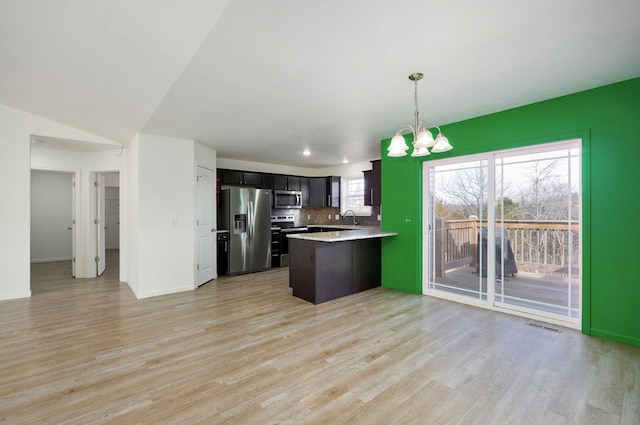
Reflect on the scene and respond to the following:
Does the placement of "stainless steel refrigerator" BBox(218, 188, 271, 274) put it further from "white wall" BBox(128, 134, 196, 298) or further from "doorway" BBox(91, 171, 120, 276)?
"doorway" BBox(91, 171, 120, 276)

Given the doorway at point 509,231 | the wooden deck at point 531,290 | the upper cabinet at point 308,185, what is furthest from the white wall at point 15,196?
the wooden deck at point 531,290

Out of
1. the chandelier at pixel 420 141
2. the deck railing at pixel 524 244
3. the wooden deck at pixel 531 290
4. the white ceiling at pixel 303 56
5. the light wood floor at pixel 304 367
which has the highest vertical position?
the white ceiling at pixel 303 56

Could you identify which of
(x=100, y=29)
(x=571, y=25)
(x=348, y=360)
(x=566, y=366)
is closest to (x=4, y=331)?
(x=100, y=29)

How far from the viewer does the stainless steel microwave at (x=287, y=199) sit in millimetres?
6920

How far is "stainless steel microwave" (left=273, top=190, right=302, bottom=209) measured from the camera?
6920mm

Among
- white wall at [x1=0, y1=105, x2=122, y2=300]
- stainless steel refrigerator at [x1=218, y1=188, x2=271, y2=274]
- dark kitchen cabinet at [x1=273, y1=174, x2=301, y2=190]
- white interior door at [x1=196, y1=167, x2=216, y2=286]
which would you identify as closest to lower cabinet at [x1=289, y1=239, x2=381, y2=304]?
white interior door at [x1=196, y1=167, x2=216, y2=286]

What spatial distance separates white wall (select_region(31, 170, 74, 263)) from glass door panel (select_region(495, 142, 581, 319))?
9.52 meters

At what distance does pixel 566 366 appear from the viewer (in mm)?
2352

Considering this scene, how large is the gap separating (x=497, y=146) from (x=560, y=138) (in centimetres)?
61

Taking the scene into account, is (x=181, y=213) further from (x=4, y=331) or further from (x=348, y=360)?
(x=348, y=360)

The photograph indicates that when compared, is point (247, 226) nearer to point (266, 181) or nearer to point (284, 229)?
point (284, 229)

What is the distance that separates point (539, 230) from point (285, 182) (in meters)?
5.13

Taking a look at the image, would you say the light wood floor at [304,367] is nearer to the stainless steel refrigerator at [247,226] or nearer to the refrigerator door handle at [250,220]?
the stainless steel refrigerator at [247,226]

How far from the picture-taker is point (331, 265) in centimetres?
419
